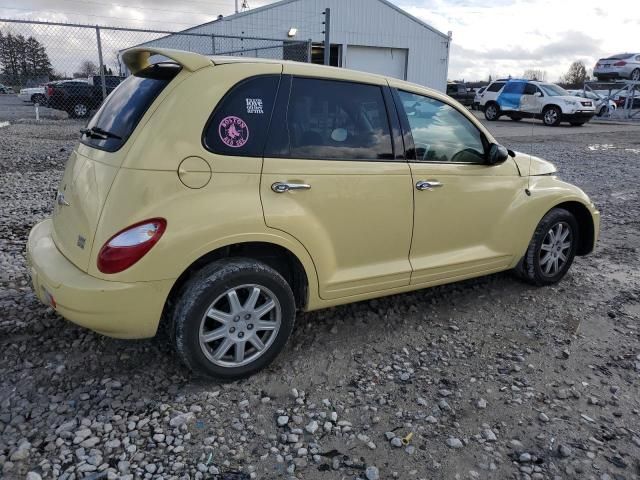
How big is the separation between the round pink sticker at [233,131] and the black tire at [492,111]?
2331 cm

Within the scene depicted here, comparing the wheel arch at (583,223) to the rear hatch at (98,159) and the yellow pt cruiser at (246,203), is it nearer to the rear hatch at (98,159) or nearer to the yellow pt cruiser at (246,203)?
the yellow pt cruiser at (246,203)

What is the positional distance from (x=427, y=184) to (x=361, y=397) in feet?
4.85

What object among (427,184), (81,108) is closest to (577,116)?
(81,108)

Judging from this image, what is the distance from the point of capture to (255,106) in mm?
2975

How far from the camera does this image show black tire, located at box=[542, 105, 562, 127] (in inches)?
874

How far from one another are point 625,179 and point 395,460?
9.67 meters

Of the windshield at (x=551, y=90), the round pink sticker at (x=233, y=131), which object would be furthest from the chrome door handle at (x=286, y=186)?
the windshield at (x=551, y=90)

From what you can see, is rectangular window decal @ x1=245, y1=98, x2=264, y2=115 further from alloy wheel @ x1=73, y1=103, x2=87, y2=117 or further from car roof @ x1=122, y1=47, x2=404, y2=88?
alloy wheel @ x1=73, y1=103, x2=87, y2=117

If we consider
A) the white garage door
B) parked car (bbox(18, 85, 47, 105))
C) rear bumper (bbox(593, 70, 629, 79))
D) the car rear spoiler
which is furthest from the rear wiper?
rear bumper (bbox(593, 70, 629, 79))

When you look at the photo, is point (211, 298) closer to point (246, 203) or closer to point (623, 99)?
point (246, 203)

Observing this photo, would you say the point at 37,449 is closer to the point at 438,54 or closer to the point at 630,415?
the point at 630,415

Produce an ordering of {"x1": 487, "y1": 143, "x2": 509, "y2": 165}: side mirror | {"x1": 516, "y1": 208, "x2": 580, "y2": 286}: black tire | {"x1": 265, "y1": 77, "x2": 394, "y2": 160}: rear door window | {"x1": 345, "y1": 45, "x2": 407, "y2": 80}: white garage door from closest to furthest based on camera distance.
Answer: {"x1": 265, "y1": 77, "x2": 394, "y2": 160}: rear door window, {"x1": 487, "y1": 143, "x2": 509, "y2": 165}: side mirror, {"x1": 516, "y1": 208, "x2": 580, "y2": 286}: black tire, {"x1": 345, "y1": 45, "x2": 407, "y2": 80}: white garage door

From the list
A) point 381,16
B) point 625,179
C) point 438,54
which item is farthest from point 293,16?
point 625,179

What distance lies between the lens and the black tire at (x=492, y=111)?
24.0m
